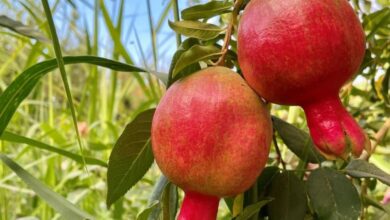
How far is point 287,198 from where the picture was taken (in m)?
0.50

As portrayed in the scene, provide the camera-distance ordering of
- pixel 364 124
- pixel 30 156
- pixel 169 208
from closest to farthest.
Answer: pixel 169 208 → pixel 364 124 → pixel 30 156

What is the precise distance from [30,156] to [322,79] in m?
1.57

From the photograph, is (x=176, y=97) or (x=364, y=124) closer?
(x=176, y=97)

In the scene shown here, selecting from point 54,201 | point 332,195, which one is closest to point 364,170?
point 332,195

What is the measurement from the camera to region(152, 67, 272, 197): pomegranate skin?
0.38 m

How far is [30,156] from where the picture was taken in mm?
1809

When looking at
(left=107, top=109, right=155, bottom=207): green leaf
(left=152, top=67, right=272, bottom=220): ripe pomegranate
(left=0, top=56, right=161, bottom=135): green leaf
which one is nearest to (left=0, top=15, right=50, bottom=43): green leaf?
(left=0, top=56, right=161, bottom=135): green leaf

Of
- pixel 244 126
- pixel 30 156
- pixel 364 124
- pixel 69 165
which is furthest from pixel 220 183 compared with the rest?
pixel 30 156

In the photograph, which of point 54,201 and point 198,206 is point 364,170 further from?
point 54,201

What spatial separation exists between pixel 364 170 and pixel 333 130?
4.8 inches

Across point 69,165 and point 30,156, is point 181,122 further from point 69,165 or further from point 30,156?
point 30,156

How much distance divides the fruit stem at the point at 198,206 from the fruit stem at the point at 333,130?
0.09 m

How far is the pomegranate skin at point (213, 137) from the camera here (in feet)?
1.25

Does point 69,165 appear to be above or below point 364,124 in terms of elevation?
below
